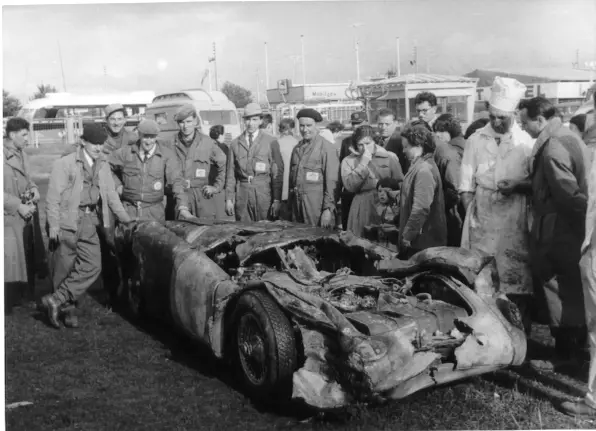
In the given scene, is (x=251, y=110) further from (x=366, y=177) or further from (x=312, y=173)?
(x=366, y=177)

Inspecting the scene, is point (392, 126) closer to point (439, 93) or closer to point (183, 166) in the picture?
point (439, 93)

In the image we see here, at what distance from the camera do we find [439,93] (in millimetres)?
9234

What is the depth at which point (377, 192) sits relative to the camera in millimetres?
7113

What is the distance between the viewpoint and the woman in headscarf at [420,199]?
19.7ft

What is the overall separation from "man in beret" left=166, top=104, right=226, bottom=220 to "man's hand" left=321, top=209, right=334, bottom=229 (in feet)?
→ 4.91

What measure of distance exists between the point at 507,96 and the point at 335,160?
2308 millimetres

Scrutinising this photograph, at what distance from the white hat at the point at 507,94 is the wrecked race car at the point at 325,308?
146cm

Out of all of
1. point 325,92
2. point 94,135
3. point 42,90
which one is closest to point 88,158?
point 94,135

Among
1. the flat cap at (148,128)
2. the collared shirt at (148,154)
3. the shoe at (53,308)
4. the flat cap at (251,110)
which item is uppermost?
the flat cap at (251,110)

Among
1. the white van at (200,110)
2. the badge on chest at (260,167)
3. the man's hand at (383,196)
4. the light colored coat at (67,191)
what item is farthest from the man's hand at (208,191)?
the white van at (200,110)

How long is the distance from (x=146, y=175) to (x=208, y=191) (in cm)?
98

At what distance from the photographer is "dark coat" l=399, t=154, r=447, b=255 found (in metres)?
5.99

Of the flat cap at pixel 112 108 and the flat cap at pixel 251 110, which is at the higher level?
Result: the flat cap at pixel 112 108

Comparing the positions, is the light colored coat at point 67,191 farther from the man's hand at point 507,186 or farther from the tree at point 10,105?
the man's hand at point 507,186
